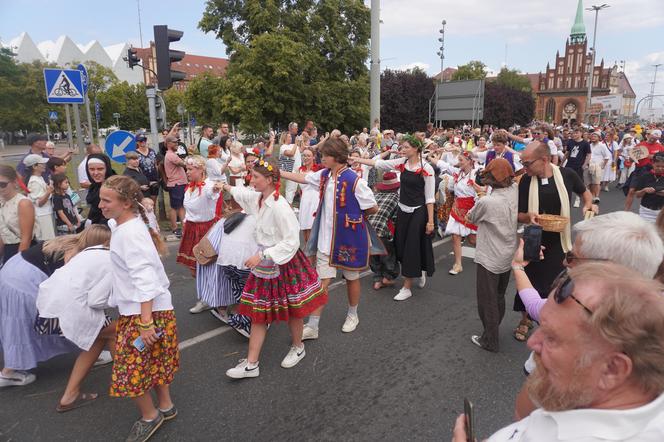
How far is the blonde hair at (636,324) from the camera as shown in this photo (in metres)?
1.04

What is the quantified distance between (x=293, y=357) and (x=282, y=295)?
58 cm

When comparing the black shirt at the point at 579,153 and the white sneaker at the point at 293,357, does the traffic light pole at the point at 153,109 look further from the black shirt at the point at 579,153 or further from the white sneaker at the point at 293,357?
A: the black shirt at the point at 579,153

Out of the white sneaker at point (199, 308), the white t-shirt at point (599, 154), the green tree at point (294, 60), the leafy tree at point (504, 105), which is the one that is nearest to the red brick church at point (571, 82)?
the leafy tree at point (504, 105)

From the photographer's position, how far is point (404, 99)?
3809cm

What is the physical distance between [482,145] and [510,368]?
711cm

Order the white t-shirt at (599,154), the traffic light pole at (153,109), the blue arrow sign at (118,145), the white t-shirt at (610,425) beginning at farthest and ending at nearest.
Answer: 1. the white t-shirt at (599,154)
2. the traffic light pole at (153,109)
3. the blue arrow sign at (118,145)
4. the white t-shirt at (610,425)

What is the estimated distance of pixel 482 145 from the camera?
9867 mm

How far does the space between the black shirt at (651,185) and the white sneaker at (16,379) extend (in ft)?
23.8

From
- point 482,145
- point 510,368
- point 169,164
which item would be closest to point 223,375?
point 510,368

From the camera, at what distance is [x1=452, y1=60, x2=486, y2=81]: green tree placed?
224 ft

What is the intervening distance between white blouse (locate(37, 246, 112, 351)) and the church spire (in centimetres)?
11657

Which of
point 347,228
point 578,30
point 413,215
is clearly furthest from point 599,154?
point 578,30

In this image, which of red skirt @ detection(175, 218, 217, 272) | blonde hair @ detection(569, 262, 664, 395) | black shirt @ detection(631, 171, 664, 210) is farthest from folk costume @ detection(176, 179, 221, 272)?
black shirt @ detection(631, 171, 664, 210)

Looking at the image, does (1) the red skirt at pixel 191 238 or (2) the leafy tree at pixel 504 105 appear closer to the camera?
(1) the red skirt at pixel 191 238
